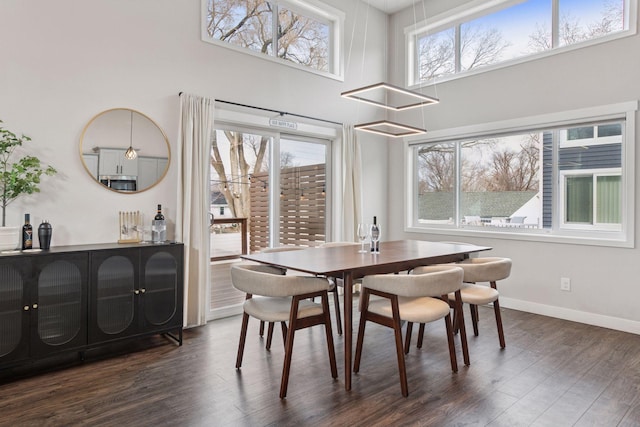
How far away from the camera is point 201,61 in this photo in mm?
4145

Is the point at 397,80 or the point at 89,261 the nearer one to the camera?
the point at 89,261

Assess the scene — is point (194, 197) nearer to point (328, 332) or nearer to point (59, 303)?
point (59, 303)

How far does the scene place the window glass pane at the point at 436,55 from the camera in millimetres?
5508

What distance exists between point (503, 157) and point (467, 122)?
0.63m

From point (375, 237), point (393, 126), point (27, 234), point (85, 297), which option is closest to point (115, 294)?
point (85, 297)

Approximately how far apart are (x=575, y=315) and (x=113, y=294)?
4.44 metres

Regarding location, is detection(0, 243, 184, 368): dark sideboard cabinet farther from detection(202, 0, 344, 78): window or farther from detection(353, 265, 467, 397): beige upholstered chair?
detection(202, 0, 344, 78): window

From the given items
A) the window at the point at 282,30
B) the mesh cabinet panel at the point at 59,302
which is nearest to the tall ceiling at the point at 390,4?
the window at the point at 282,30

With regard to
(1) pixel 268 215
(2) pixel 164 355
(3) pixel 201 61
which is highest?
(3) pixel 201 61

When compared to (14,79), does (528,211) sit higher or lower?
lower

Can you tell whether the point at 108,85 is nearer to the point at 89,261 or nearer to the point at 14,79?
the point at 14,79

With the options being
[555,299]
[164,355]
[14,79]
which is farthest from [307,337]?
[14,79]

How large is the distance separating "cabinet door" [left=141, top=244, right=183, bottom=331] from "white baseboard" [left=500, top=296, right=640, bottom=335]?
3672 millimetres

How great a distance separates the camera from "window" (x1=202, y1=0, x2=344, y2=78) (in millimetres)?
4422
